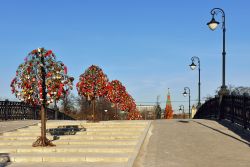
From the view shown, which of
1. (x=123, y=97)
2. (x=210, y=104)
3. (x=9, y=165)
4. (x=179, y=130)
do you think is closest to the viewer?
(x=9, y=165)

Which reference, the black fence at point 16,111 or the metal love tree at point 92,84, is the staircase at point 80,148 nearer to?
the metal love tree at point 92,84

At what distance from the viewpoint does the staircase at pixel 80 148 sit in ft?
32.6

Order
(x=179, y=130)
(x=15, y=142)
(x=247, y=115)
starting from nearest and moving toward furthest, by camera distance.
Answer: (x=15, y=142) < (x=247, y=115) < (x=179, y=130)

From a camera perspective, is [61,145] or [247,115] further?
[247,115]

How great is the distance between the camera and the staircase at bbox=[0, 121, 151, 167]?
9945 millimetres

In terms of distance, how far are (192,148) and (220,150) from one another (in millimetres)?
862

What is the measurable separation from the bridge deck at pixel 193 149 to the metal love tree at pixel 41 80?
361cm

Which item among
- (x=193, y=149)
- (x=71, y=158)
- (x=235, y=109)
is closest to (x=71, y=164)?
(x=71, y=158)

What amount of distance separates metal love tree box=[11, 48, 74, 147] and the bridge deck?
142 inches

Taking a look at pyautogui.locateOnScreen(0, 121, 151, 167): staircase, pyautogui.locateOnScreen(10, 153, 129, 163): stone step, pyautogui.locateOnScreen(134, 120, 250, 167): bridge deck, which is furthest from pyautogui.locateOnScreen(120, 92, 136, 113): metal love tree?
pyautogui.locateOnScreen(10, 153, 129, 163): stone step

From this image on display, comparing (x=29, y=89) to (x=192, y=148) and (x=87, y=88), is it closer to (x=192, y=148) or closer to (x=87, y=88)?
(x=192, y=148)

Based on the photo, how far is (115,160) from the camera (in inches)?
391

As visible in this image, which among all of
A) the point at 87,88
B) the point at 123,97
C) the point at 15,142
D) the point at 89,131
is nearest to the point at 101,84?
the point at 87,88

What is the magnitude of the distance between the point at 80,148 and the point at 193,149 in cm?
354
